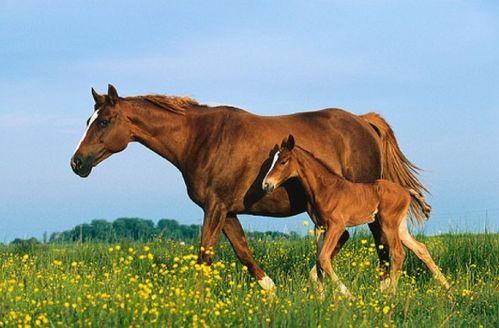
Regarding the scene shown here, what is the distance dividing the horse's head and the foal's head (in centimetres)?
217

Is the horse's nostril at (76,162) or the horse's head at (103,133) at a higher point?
the horse's head at (103,133)

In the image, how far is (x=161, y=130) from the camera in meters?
10.6

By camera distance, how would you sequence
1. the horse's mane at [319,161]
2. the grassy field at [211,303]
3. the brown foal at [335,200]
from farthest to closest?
the horse's mane at [319,161] < the brown foal at [335,200] < the grassy field at [211,303]

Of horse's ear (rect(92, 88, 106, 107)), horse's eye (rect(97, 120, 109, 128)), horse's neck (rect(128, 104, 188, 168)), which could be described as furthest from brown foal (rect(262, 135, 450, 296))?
horse's ear (rect(92, 88, 106, 107))

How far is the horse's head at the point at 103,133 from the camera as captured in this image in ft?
34.6

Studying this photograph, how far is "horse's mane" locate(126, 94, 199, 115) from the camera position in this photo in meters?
10.8

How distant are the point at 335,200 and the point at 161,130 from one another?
8.34ft

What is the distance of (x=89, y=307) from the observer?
7516 mm

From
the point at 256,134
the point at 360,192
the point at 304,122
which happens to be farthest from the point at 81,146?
the point at 360,192

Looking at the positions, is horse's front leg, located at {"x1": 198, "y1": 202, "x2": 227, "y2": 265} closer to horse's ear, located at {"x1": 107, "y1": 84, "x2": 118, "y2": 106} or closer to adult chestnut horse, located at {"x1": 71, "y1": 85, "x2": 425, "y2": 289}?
adult chestnut horse, located at {"x1": 71, "y1": 85, "x2": 425, "y2": 289}

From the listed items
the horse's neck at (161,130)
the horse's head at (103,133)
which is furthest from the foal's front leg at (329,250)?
the horse's head at (103,133)

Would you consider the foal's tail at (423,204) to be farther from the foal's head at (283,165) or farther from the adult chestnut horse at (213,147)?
the foal's head at (283,165)

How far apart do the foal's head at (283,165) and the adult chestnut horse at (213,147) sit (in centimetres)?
58

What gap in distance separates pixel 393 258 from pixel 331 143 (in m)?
1.85
